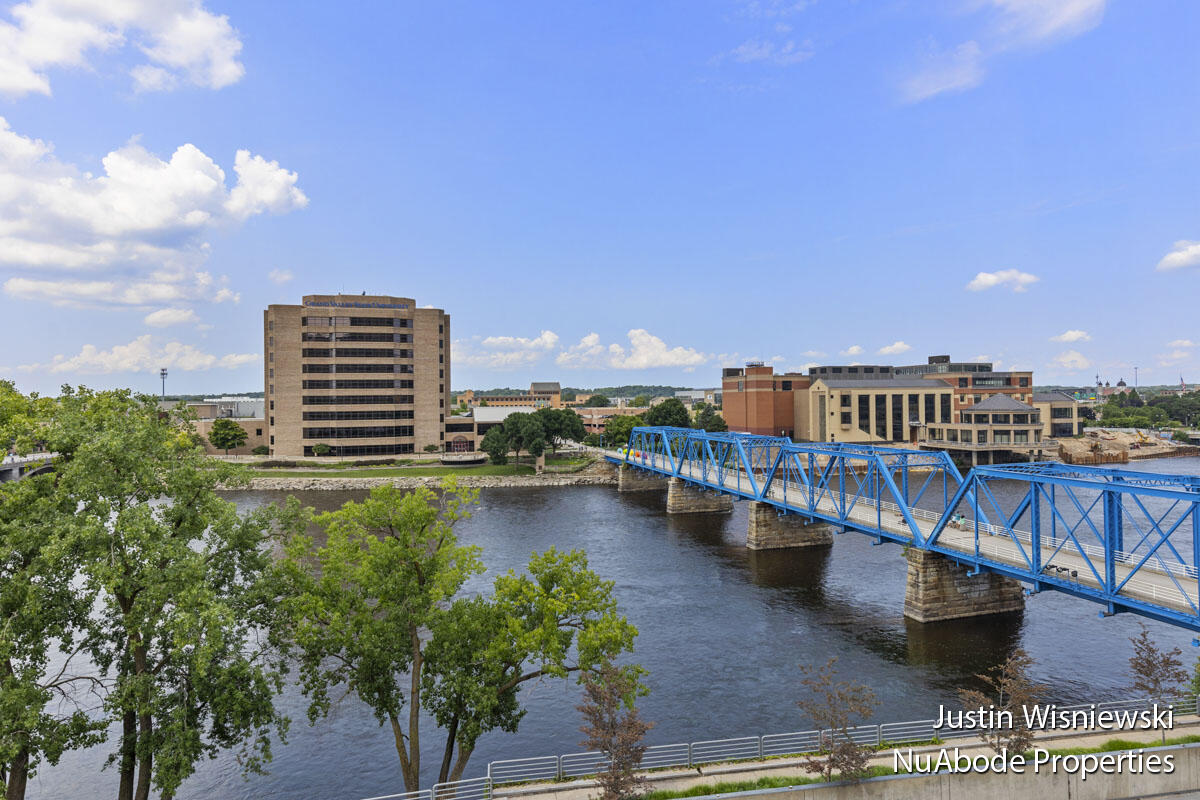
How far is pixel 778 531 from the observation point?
61500 millimetres

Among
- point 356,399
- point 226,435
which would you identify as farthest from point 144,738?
point 226,435

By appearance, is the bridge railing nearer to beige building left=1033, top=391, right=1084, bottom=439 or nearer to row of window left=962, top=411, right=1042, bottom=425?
row of window left=962, top=411, right=1042, bottom=425

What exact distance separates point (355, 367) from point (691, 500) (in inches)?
2479

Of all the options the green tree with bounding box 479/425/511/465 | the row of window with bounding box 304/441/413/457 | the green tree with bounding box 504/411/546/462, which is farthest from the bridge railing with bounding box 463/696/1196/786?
the row of window with bounding box 304/441/413/457

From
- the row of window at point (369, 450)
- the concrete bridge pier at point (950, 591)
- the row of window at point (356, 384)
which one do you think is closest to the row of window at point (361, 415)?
the row of window at point (356, 384)

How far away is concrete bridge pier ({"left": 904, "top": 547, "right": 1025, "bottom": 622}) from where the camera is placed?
39781 mm

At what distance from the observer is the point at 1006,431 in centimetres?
11531

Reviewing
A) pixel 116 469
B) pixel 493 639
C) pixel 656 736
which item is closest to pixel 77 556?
pixel 116 469

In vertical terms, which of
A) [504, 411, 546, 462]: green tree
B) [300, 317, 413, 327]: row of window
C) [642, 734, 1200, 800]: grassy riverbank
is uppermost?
[300, 317, 413, 327]: row of window

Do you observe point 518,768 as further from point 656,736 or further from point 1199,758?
point 1199,758

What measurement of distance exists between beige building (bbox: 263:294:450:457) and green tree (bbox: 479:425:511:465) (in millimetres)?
15069

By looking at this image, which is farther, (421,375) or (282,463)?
(421,375)

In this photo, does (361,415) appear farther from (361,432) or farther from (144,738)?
(144,738)

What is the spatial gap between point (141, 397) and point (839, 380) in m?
126
